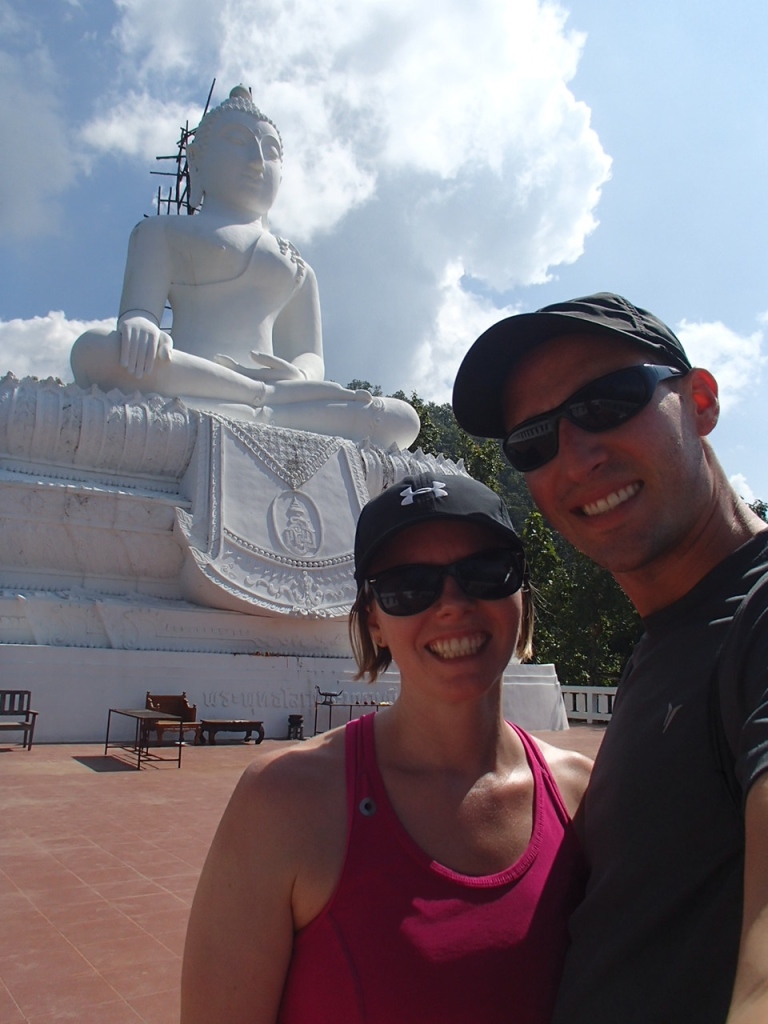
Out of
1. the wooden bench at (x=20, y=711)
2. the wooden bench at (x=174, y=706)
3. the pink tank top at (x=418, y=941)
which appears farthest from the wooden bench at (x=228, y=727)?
the pink tank top at (x=418, y=941)

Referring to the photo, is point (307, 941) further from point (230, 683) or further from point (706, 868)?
point (230, 683)

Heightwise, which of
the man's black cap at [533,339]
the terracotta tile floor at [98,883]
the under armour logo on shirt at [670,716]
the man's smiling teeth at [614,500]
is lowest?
the terracotta tile floor at [98,883]

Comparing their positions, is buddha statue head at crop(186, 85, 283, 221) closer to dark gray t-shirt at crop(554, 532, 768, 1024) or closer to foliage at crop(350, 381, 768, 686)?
foliage at crop(350, 381, 768, 686)

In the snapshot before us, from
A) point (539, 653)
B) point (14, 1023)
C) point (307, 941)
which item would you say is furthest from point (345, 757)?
point (539, 653)

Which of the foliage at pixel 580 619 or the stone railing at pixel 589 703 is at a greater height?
the foliage at pixel 580 619

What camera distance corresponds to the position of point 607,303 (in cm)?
144

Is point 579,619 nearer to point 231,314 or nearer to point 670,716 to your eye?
point 231,314

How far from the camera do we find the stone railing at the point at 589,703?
48.4ft

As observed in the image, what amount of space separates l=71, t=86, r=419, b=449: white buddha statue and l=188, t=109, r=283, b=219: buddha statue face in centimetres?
2

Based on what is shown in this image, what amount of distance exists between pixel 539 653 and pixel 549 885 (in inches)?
786

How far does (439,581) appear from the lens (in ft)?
4.96

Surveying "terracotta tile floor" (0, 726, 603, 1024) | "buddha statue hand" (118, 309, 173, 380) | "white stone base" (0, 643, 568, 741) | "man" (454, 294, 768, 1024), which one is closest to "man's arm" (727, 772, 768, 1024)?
"man" (454, 294, 768, 1024)

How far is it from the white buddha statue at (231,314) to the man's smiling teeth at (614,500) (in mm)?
10555

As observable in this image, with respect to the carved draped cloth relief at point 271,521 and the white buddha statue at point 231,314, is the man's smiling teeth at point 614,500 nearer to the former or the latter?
the carved draped cloth relief at point 271,521
